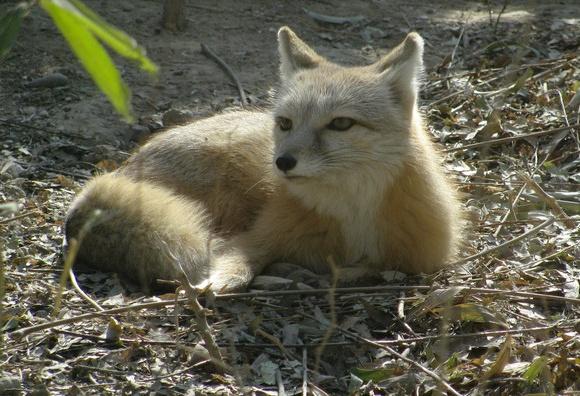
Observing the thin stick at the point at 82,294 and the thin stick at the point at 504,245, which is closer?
the thin stick at the point at 82,294

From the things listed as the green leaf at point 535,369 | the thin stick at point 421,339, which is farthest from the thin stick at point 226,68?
the green leaf at point 535,369

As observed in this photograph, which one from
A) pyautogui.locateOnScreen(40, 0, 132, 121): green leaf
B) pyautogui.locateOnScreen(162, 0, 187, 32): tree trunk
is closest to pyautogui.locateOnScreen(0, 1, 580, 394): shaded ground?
pyautogui.locateOnScreen(162, 0, 187, 32): tree trunk

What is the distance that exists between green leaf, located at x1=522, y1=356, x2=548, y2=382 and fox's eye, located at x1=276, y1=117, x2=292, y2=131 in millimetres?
2047

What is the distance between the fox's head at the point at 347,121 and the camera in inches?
176

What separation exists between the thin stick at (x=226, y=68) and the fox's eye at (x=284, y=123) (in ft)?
7.38

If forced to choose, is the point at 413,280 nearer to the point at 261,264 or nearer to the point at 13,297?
the point at 261,264

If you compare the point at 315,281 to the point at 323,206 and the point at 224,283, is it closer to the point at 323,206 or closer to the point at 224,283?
the point at 323,206

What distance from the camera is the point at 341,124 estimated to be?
4.61 m

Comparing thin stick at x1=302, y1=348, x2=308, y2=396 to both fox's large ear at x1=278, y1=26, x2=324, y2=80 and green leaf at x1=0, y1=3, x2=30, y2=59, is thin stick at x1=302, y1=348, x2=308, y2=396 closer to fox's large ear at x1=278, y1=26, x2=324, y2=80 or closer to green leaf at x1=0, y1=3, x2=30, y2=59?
green leaf at x1=0, y1=3, x2=30, y2=59

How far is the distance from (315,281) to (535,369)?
5.10 feet

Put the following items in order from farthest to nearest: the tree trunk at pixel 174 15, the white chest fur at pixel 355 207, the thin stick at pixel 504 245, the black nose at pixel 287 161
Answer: the tree trunk at pixel 174 15 < the thin stick at pixel 504 245 < the white chest fur at pixel 355 207 < the black nose at pixel 287 161

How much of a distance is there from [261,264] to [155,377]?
1.41 m

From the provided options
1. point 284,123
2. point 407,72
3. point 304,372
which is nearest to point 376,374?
point 304,372

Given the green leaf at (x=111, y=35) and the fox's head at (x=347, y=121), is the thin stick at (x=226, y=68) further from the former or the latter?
the green leaf at (x=111, y=35)
